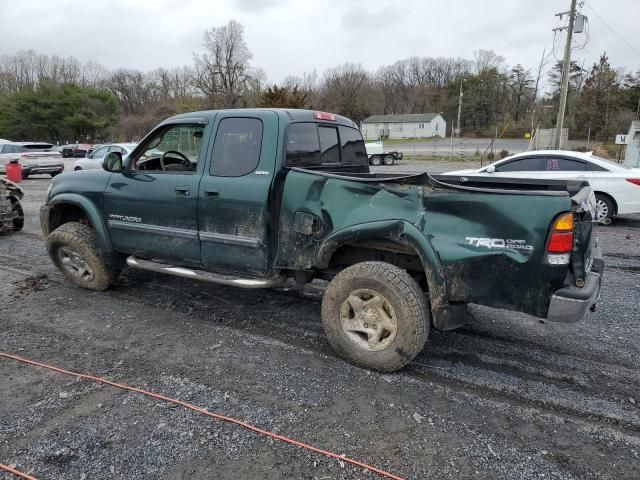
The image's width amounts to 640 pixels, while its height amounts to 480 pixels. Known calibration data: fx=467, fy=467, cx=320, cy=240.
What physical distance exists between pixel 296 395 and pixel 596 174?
8602 millimetres

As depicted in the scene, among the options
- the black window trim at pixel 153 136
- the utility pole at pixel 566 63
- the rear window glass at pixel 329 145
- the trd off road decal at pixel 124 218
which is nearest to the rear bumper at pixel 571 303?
the rear window glass at pixel 329 145

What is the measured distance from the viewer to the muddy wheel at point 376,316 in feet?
11.1

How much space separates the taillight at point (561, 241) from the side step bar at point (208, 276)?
2.21m

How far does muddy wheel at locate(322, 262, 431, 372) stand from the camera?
3.37 metres

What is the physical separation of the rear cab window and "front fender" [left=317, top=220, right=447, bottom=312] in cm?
90

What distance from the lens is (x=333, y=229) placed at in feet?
12.0

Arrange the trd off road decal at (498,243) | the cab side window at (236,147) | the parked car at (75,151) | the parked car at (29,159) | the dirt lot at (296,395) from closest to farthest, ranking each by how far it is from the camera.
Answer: the dirt lot at (296,395) < the trd off road decal at (498,243) < the cab side window at (236,147) < the parked car at (29,159) < the parked car at (75,151)

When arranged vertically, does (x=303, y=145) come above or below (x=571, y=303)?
above

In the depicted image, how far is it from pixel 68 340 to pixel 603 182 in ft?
31.5

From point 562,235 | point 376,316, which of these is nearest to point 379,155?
point 376,316

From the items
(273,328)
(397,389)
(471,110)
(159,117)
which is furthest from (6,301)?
(471,110)

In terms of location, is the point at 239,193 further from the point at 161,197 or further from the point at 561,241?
the point at 561,241

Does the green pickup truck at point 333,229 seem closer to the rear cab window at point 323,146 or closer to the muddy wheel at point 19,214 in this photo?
the rear cab window at point 323,146

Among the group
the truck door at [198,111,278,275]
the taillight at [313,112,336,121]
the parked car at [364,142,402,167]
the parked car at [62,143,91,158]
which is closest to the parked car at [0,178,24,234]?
the truck door at [198,111,278,275]
